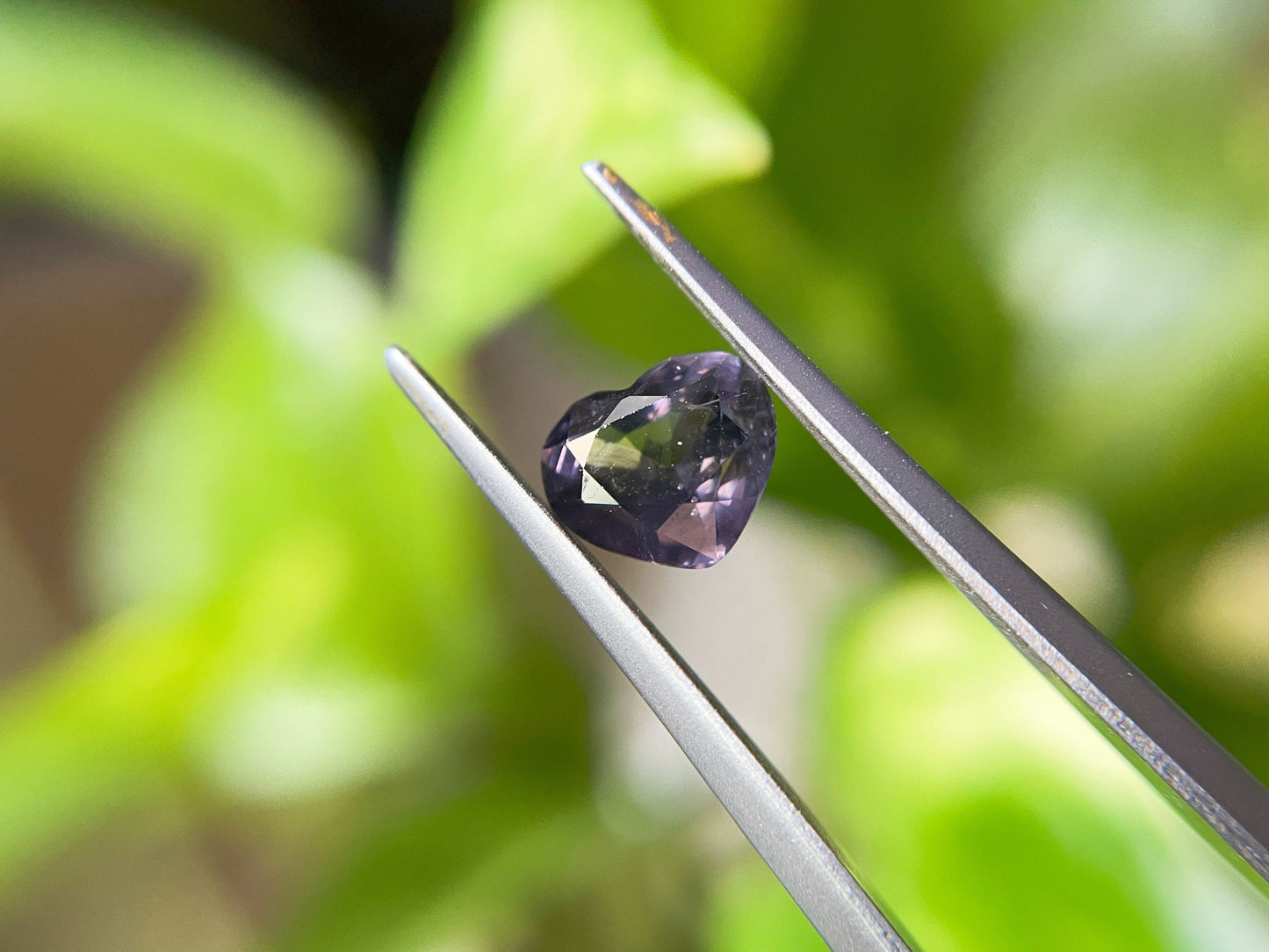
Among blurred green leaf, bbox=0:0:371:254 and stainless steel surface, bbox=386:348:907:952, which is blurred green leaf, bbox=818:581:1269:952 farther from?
blurred green leaf, bbox=0:0:371:254

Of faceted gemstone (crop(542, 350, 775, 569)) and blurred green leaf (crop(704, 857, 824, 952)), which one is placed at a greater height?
faceted gemstone (crop(542, 350, 775, 569))

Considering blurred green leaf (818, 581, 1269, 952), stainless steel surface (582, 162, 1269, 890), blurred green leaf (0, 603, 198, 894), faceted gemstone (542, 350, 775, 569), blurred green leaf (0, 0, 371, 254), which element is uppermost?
blurred green leaf (0, 0, 371, 254)

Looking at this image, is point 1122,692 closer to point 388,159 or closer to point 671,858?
point 671,858

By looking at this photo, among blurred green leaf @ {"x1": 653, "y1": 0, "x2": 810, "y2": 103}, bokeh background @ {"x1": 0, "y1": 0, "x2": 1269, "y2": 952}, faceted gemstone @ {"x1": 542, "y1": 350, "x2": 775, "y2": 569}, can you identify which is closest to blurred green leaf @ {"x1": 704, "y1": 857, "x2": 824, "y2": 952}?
bokeh background @ {"x1": 0, "y1": 0, "x2": 1269, "y2": 952}

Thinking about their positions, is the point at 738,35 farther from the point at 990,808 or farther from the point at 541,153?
the point at 990,808

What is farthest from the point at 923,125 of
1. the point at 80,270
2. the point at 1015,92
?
the point at 80,270

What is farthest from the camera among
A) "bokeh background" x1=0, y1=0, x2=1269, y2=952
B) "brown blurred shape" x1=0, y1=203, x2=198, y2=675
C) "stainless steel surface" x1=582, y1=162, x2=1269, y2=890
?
"brown blurred shape" x1=0, y1=203, x2=198, y2=675

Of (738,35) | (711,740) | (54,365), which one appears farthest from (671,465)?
(54,365)
